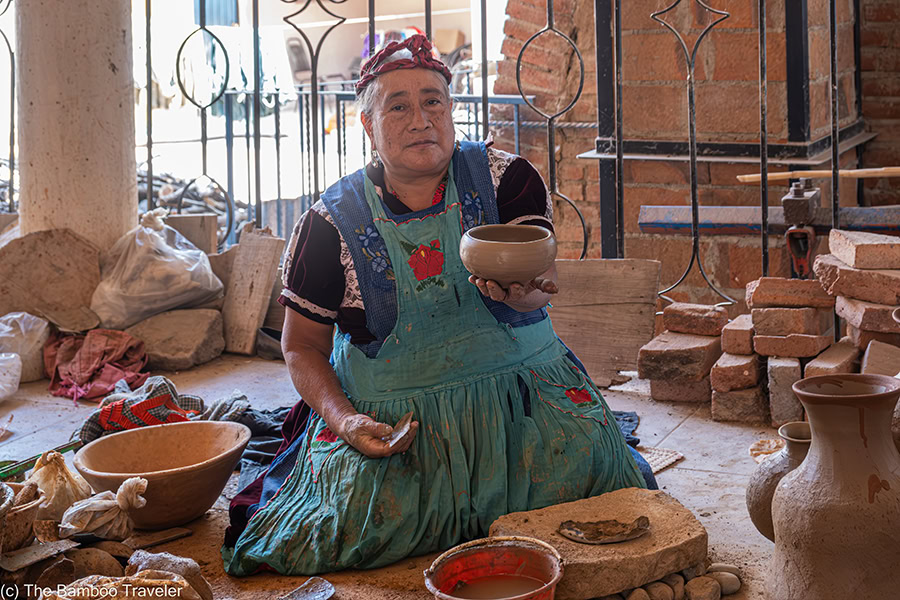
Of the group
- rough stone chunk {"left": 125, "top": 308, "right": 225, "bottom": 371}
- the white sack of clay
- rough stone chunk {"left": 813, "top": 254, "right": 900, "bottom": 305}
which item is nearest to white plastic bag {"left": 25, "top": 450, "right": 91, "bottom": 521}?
the white sack of clay

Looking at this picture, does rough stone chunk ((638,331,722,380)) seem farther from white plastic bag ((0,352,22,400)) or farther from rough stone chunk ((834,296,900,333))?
white plastic bag ((0,352,22,400))

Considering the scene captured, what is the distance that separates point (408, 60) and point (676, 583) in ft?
5.11

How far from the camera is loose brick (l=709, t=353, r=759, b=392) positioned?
3.45 meters

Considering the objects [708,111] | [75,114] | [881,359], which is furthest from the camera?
[708,111]

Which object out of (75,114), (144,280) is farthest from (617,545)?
(75,114)

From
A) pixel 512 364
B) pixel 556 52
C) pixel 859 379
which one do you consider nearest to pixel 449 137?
pixel 512 364

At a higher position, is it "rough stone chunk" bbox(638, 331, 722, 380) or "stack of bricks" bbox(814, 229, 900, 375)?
"stack of bricks" bbox(814, 229, 900, 375)

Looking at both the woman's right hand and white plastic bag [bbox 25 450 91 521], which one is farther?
white plastic bag [bbox 25 450 91 521]

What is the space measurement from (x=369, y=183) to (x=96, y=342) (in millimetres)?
2256

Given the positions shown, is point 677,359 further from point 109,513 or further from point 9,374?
point 9,374

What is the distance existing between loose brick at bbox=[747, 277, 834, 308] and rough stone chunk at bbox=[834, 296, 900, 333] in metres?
0.11

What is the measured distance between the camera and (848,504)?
169 cm

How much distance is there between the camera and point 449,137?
2.71 meters

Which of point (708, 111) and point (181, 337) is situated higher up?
point (708, 111)
